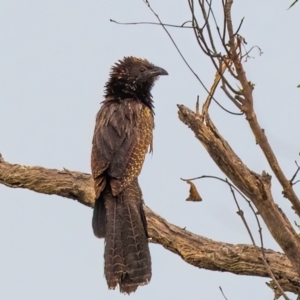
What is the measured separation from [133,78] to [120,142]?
0.81 m

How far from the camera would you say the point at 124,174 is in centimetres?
431

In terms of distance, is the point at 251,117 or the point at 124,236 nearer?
the point at 251,117

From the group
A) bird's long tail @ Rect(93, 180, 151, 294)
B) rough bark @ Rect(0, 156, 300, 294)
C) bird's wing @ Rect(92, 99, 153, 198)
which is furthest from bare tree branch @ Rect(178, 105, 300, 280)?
bird's wing @ Rect(92, 99, 153, 198)

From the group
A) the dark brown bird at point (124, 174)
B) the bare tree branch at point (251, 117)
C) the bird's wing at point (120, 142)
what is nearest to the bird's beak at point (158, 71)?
the dark brown bird at point (124, 174)

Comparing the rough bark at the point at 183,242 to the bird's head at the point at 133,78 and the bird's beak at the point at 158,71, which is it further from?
the bird's beak at the point at 158,71

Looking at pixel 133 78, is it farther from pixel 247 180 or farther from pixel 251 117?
pixel 251 117

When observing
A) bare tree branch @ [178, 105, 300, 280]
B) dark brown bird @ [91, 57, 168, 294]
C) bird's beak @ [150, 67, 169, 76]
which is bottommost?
bare tree branch @ [178, 105, 300, 280]

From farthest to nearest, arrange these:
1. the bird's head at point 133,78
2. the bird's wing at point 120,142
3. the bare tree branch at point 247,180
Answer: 1. the bird's head at point 133,78
2. the bird's wing at point 120,142
3. the bare tree branch at point 247,180

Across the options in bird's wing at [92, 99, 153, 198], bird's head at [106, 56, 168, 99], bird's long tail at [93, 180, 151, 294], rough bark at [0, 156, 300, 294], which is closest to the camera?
bird's long tail at [93, 180, 151, 294]

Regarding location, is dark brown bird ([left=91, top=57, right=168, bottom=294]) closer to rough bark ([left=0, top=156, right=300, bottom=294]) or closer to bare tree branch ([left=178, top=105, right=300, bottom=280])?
Result: rough bark ([left=0, top=156, right=300, bottom=294])

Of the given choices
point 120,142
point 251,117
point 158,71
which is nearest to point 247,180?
point 251,117

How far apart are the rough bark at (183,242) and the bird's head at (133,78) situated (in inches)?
26.5

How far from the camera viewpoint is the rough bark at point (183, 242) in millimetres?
4043

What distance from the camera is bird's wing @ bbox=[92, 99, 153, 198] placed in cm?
430
